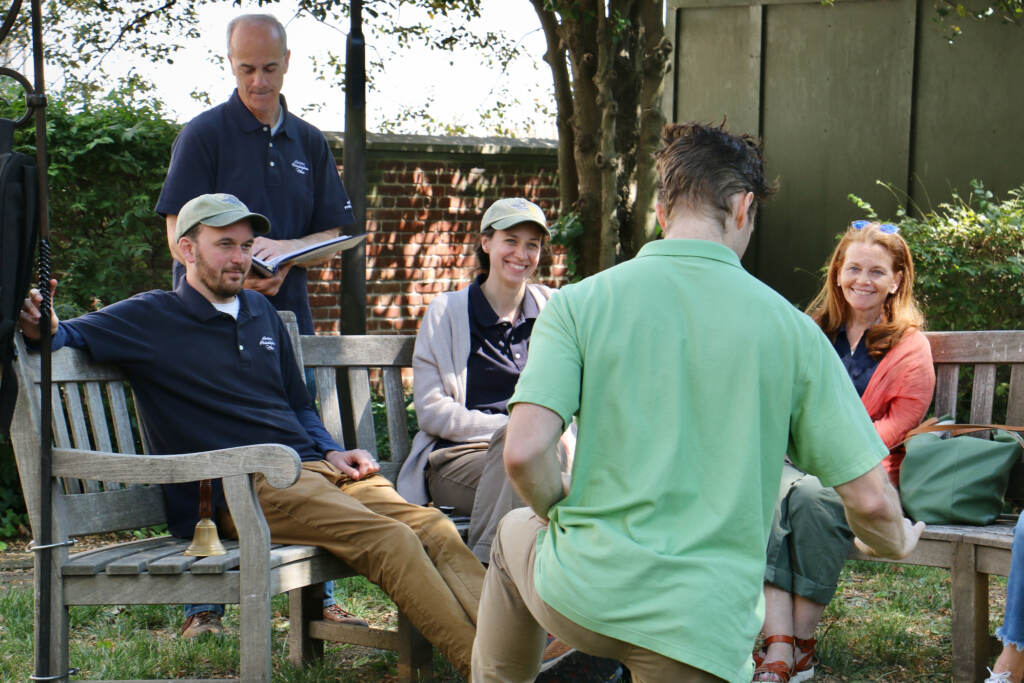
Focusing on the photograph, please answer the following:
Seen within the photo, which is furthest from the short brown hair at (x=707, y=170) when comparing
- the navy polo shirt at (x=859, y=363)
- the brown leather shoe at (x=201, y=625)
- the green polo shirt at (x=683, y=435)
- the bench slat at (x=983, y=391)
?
the brown leather shoe at (x=201, y=625)

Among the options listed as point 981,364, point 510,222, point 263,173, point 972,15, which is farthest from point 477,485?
point 972,15

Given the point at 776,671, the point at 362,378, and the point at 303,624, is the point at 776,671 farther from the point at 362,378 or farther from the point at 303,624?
the point at 362,378

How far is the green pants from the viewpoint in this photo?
386 cm

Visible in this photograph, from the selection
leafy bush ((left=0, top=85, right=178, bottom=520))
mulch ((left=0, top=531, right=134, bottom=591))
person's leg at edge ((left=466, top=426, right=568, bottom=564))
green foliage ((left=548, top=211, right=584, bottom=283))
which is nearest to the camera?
person's leg at edge ((left=466, top=426, right=568, bottom=564))

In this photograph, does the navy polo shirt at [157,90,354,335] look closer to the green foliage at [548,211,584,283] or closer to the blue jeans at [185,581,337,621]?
the blue jeans at [185,581,337,621]

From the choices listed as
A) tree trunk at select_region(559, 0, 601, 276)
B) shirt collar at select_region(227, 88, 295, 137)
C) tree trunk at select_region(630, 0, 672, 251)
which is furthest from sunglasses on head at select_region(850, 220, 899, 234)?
tree trunk at select_region(559, 0, 601, 276)

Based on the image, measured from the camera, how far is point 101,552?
3451mm

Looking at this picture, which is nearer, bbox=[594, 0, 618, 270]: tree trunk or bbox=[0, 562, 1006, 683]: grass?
bbox=[0, 562, 1006, 683]: grass

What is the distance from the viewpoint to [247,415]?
3805 millimetres

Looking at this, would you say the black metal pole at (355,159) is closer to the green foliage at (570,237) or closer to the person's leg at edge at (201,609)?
the green foliage at (570,237)

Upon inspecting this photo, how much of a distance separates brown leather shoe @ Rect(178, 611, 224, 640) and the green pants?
2096 millimetres

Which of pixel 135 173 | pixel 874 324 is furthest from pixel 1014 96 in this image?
pixel 135 173

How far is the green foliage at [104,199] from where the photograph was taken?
752 cm

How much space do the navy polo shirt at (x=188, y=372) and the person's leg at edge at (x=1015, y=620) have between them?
2.30 meters
